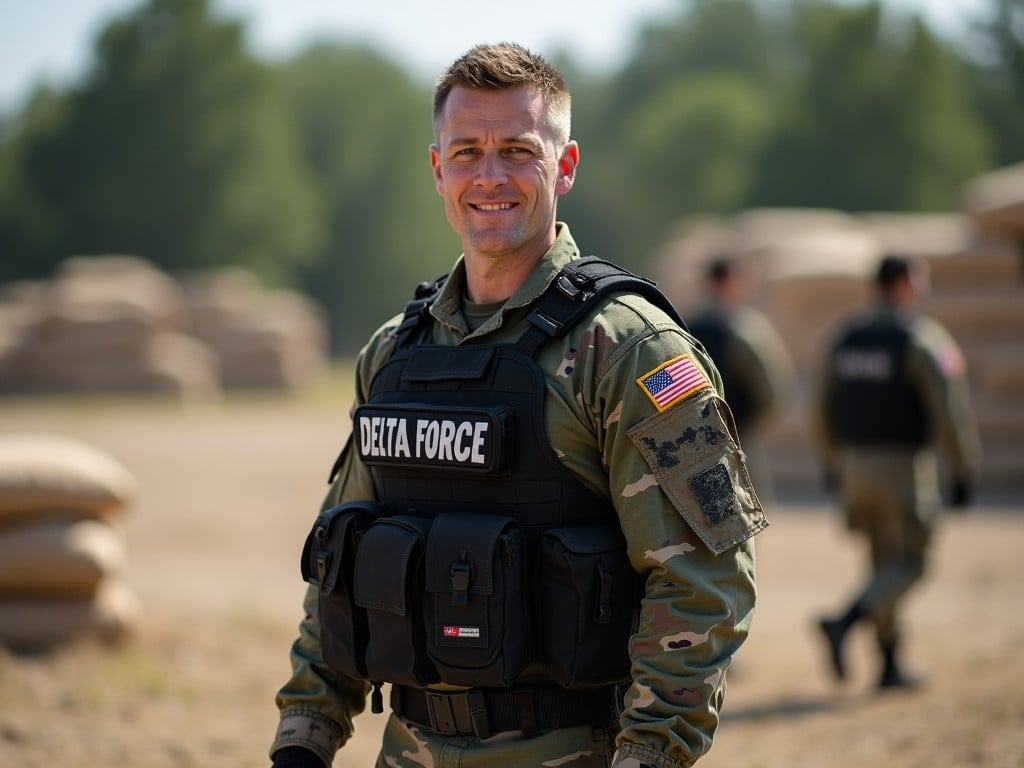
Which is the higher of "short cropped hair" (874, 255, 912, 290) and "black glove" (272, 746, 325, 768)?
"short cropped hair" (874, 255, 912, 290)

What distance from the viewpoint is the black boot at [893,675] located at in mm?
6664

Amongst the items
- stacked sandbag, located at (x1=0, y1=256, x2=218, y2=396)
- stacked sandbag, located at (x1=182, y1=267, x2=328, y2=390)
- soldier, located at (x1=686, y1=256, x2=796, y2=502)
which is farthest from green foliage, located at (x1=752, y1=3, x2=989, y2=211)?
soldier, located at (x1=686, y1=256, x2=796, y2=502)

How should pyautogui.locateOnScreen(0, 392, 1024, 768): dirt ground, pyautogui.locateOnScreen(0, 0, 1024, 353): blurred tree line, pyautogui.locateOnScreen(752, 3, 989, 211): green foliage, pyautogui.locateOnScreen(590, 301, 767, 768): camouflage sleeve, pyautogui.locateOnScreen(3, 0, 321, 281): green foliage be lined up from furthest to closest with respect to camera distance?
pyautogui.locateOnScreen(3, 0, 321, 281): green foliage → pyautogui.locateOnScreen(0, 0, 1024, 353): blurred tree line → pyautogui.locateOnScreen(752, 3, 989, 211): green foliage → pyautogui.locateOnScreen(0, 392, 1024, 768): dirt ground → pyautogui.locateOnScreen(590, 301, 767, 768): camouflage sleeve

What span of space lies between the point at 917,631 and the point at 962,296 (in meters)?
6.76

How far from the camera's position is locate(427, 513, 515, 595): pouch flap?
2.38 metres

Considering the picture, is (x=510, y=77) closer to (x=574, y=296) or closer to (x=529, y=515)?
(x=574, y=296)

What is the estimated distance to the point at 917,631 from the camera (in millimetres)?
8195

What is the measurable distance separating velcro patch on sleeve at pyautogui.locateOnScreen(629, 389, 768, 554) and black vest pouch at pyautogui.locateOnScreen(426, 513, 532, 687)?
0.96 ft

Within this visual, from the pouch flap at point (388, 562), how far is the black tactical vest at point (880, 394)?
473 centimetres

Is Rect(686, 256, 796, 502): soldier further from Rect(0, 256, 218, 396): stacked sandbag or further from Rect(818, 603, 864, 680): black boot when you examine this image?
Rect(0, 256, 218, 396): stacked sandbag

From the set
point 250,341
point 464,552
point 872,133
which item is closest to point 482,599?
point 464,552

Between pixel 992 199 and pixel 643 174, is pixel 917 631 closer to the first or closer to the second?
pixel 992 199

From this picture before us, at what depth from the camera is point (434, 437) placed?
252cm

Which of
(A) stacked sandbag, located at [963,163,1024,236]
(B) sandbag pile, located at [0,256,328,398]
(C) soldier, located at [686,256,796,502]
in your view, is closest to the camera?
(C) soldier, located at [686,256,796,502]
